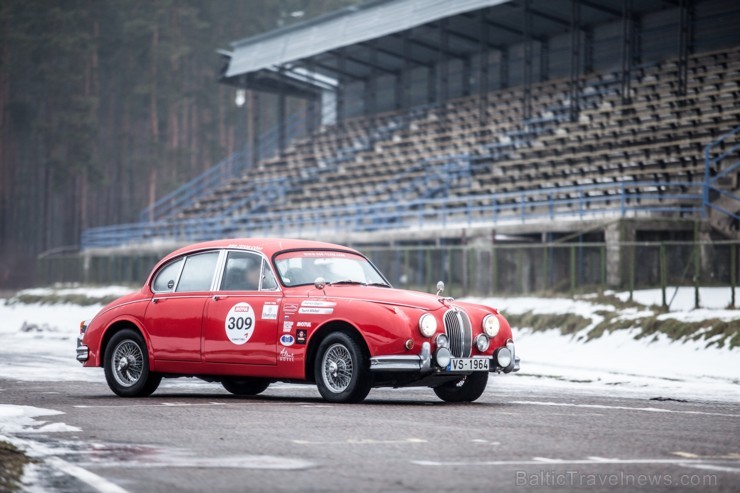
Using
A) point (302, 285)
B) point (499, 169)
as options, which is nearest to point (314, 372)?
point (302, 285)

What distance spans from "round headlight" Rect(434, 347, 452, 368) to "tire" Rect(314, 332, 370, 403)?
707mm

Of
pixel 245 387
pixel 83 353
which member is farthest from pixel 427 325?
pixel 83 353

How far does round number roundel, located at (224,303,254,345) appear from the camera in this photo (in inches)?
560

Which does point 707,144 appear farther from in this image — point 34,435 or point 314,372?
point 34,435

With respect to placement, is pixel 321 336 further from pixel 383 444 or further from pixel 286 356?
pixel 383 444

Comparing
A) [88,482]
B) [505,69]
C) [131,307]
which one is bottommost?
[88,482]

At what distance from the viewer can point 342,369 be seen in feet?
44.5

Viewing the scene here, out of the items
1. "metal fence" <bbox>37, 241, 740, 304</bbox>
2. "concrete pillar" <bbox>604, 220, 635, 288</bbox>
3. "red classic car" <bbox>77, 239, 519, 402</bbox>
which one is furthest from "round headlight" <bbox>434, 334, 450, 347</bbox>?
"concrete pillar" <bbox>604, 220, 635, 288</bbox>

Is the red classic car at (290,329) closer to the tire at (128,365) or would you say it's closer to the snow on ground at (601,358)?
the tire at (128,365)

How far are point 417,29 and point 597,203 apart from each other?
16793 millimetres

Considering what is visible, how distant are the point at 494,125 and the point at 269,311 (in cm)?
3099

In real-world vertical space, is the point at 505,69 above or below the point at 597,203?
above

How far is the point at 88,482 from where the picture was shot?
8.28 m

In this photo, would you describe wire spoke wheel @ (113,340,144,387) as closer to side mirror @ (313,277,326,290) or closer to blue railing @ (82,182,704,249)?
side mirror @ (313,277,326,290)
